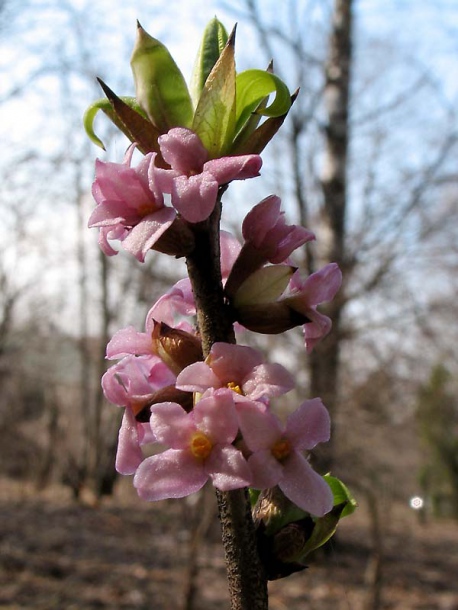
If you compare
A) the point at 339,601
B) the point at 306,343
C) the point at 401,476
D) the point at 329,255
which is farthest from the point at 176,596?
the point at 401,476

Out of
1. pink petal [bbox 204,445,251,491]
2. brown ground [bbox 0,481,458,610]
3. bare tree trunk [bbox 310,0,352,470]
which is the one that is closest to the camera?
pink petal [bbox 204,445,251,491]

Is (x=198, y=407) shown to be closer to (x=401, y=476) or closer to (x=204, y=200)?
(x=204, y=200)

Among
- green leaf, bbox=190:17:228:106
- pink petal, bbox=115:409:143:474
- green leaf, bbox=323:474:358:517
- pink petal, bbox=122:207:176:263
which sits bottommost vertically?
green leaf, bbox=323:474:358:517

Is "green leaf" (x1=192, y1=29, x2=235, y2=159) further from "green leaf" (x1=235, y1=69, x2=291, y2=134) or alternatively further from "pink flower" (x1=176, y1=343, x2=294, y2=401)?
"pink flower" (x1=176, y1=343, x2=294, y2=401)

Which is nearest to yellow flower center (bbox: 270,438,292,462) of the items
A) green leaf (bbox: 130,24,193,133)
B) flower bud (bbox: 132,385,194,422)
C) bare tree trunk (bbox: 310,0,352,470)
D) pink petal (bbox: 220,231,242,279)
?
flower bud (bbox: 132,385,194,422)

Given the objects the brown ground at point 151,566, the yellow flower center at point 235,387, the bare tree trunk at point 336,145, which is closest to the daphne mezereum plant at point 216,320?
the yellow flower center at point 235,387

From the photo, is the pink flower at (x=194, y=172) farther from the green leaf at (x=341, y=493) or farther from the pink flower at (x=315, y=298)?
the green leaf at (x=341, y=493)
